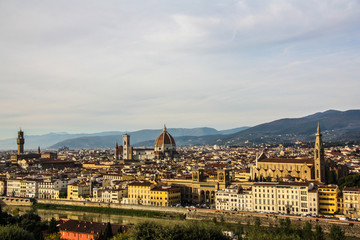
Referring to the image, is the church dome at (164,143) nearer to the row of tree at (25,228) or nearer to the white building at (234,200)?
the white building at (234,200)

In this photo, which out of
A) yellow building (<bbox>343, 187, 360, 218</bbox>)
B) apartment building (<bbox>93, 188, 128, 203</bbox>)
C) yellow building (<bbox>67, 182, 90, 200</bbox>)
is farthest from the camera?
yellow building (<bbox>67, 182, 90, 200</bbox>)

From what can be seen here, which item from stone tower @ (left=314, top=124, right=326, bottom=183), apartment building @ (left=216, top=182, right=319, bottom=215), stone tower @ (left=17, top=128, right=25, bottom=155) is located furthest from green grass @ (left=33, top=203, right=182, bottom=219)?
stone tower @ (left=17, top=128, right=25, bottom=155)

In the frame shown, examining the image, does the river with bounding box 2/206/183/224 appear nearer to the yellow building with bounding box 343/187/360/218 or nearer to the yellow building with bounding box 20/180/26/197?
the yellow building with bounding box 20/180/26/197

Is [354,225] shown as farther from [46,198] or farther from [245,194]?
[46,198]

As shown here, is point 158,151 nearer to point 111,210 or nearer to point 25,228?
point 111,210

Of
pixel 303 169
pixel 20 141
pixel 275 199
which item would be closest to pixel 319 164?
pixel 303 169

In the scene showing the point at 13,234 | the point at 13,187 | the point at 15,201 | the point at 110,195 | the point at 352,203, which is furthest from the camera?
the point at 13,187
